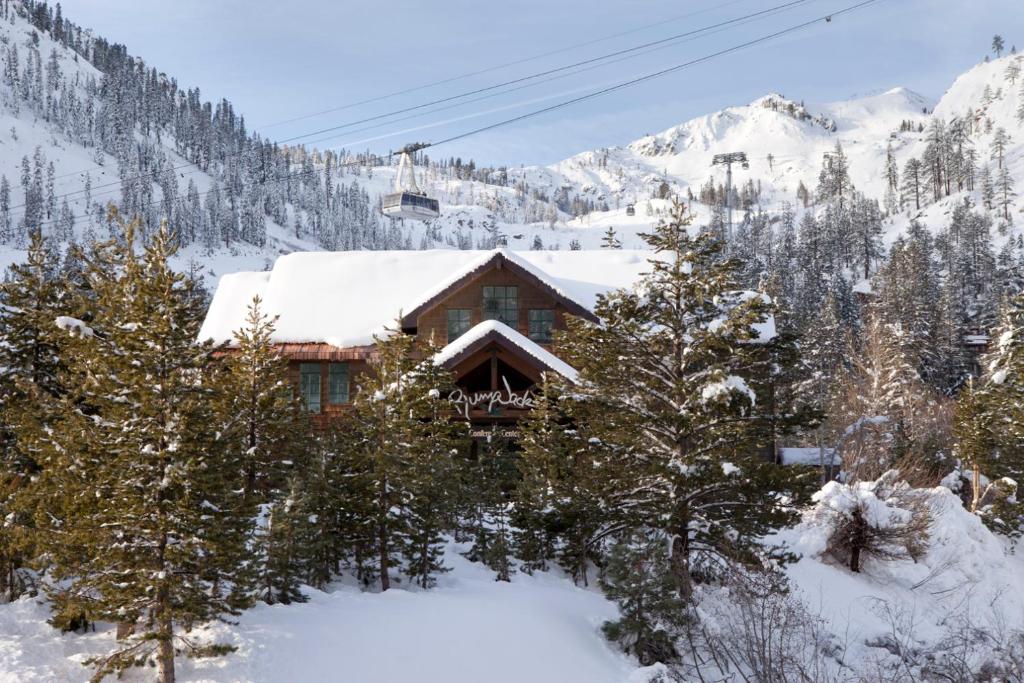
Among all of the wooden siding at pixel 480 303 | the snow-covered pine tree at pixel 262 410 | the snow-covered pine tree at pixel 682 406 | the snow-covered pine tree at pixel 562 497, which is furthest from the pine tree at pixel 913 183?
the snow-covered pine tree at pixel 262 410

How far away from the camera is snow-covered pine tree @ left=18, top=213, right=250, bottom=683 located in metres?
10.7

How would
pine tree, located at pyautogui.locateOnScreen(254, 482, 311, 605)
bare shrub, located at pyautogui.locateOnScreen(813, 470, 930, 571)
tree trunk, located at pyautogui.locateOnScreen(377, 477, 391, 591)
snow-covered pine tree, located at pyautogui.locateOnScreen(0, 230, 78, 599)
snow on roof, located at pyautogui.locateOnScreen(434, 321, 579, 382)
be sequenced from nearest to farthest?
snow-covered pine tree, located at pyautogui.locateOnScreen(0, 230, 78, 599) → pine tree, located at pyautogui.locateOnScreen(254, 482, 311, 605) → tree trunk, located at pyautogui.locateOnScreen(377, 477, 391, 591) → bare shrub, located at pyautogui.locateOnScreen(813, 470, 930, 571) → snow on roof, located at pyautogui.locateOnScreen(434, 321, 579, 382)

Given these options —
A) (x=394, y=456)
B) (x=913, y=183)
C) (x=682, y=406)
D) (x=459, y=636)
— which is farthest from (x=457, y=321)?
(x=913, y=183)

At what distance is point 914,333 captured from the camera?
64.8 m

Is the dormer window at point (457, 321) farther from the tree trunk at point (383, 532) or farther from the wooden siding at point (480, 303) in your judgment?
the tree trunk at point (383, 532)

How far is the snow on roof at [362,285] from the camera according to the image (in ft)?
87.4

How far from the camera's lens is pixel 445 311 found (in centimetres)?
2659

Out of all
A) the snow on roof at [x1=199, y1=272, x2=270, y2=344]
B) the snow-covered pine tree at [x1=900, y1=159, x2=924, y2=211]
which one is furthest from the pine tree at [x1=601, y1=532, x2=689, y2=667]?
the snow-covered pine tree at [x1=900, y1=159, x2=924, y2=211]

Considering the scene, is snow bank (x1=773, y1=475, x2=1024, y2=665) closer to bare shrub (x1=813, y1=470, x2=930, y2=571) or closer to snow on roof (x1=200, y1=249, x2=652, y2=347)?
bare shrub (x1=813, y1=470, x2=930, y2=571)

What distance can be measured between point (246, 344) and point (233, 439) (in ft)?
17.1

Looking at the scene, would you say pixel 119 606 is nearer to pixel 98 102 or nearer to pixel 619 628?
pixel 619 628

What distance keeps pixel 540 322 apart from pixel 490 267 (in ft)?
9.23

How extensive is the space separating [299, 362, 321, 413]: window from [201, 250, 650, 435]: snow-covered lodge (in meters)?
0.04

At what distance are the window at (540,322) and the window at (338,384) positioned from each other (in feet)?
23.3
